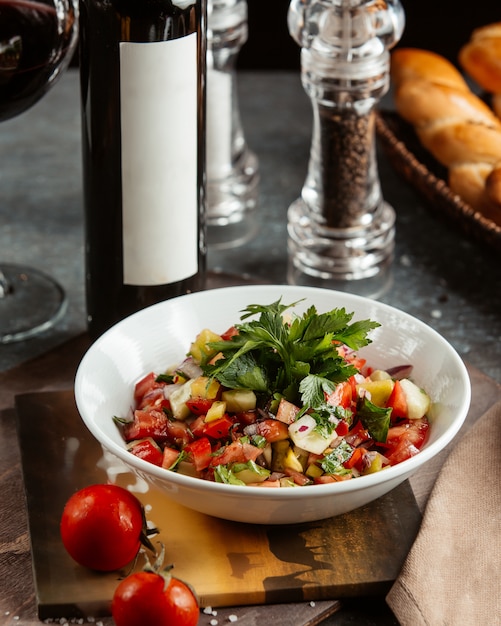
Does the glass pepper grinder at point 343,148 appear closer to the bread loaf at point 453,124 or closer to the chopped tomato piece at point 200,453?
the bread loaf at point 453,124

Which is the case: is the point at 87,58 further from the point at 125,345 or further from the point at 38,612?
the point at 38,612

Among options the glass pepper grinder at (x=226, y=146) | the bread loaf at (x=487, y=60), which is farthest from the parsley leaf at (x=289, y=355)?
the bread loaf at (x=487, y=60)

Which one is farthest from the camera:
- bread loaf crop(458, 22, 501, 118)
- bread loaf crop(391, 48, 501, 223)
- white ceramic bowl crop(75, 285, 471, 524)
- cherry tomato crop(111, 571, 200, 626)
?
bread loaf crop(458, 22, 501, 118)

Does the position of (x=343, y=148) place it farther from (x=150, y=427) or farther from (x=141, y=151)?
(x=150, y=427)

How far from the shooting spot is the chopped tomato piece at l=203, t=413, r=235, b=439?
1313mm

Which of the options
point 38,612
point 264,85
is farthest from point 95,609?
point 264,85

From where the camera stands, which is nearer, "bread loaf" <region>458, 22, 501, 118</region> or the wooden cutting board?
the wooden cutting board

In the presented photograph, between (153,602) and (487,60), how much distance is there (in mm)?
1648

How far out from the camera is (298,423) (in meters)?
1.29

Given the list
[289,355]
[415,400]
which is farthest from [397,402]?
[289,355]

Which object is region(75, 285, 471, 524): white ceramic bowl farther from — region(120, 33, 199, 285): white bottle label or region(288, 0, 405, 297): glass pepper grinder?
region(288, 0, 405, 297): glass pepper grinder

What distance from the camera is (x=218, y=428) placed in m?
1.31

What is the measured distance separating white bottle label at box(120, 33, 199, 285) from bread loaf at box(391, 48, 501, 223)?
0.62 metres

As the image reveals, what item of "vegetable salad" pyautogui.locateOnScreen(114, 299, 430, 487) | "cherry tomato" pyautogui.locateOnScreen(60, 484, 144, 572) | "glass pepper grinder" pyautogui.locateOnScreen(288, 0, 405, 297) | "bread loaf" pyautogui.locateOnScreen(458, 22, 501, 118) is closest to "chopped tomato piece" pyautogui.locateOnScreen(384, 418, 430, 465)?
"vegetable salad" pyautogui.locateOnScreen(114, 299, 430, 487)
